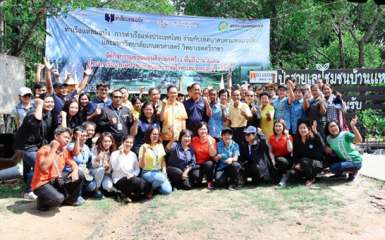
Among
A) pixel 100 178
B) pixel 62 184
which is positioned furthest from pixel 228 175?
pixel 62 184

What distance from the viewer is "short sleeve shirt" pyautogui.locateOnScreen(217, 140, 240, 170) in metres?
5.61

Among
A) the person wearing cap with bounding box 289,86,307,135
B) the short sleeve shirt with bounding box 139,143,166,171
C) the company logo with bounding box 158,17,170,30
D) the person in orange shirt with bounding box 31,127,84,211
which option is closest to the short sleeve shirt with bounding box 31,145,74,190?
the person in orange shirt with bounding box 31,127,84,211

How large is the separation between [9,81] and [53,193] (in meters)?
2.60

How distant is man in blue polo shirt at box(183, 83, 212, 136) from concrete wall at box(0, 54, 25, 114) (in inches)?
118

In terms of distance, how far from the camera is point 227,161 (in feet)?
18.0

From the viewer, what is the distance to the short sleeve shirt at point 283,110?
5938mm

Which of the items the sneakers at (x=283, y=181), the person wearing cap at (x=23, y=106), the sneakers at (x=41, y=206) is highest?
the person wearing cap at (x=23, y=106)

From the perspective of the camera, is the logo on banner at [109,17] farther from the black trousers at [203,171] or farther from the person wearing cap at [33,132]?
the black trousers at [203,171]

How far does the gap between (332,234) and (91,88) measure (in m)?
6.49

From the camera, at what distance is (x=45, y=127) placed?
4977 millimetres

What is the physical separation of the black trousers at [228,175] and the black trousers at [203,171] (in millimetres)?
116

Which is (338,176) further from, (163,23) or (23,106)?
(163,23)

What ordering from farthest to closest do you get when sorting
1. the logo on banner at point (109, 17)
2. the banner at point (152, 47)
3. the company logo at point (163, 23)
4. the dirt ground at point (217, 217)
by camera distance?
the company logo at point (163, 23) → the logo on banner at point (109, 17) → the banner at point (152, 47) → the dirt ground at point (217, 217)

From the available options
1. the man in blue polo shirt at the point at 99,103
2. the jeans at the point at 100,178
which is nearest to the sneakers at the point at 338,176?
the jeans at the point at 100,178
